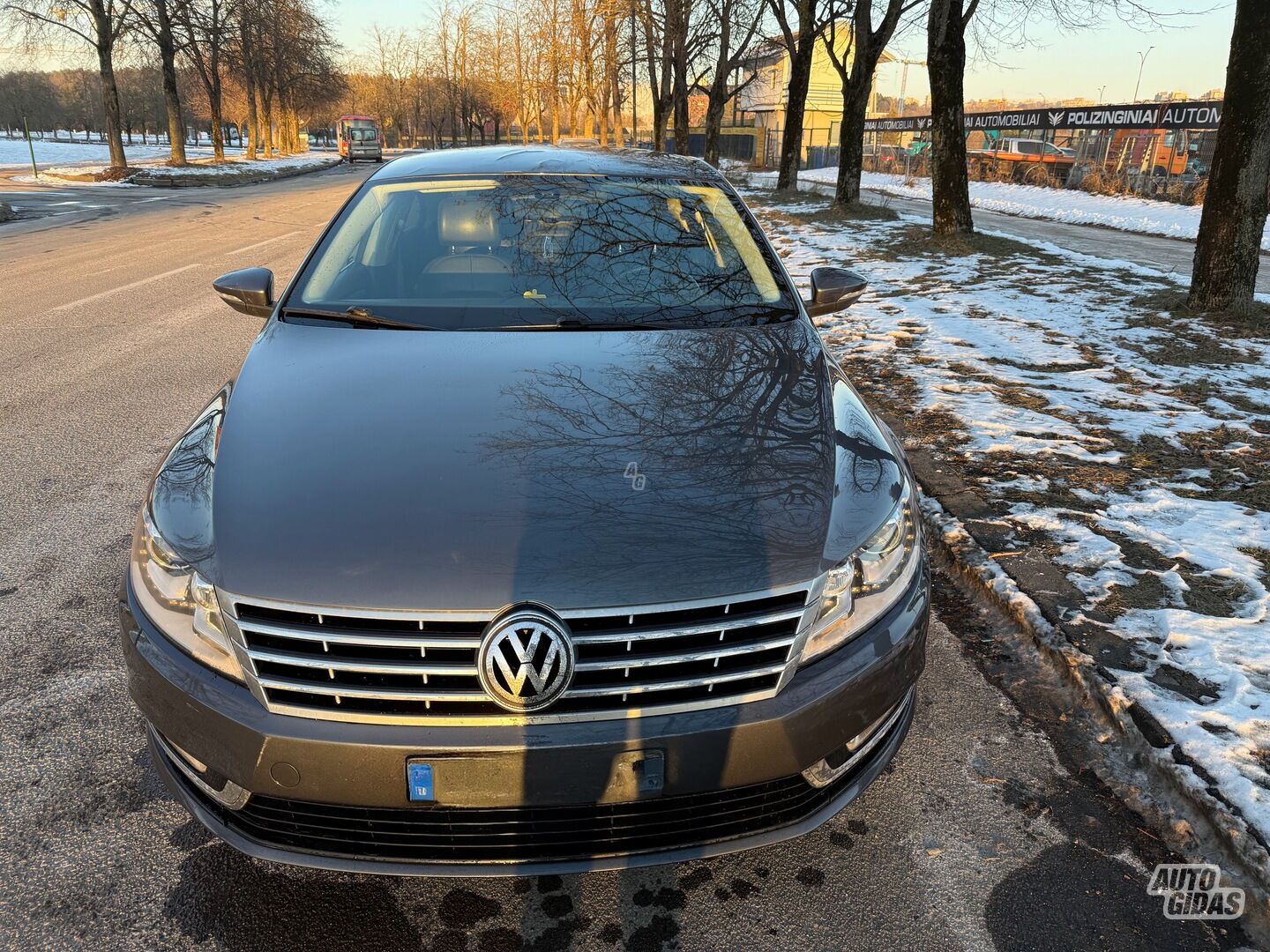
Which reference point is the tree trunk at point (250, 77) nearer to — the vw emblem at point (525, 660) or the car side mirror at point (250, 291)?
the car side mirror at point (250, 291)

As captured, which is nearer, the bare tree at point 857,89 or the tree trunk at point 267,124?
the bare tree at point 857,89

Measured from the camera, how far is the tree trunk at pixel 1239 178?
6.82m

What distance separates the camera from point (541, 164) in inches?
149

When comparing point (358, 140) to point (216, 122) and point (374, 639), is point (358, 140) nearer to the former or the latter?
point (216, 122)

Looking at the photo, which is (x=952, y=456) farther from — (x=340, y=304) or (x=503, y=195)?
(x=340, y=304)

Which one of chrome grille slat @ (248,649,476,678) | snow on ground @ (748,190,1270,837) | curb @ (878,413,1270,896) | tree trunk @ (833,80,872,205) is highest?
tree trunk @ (833,80,872,205)

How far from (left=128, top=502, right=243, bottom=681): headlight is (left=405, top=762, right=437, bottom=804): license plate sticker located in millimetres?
415

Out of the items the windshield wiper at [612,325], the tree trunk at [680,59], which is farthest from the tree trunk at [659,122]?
the windshield wiper at [612,325]

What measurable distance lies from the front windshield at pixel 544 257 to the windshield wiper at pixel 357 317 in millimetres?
29

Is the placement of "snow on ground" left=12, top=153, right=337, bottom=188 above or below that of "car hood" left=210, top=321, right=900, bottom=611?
above

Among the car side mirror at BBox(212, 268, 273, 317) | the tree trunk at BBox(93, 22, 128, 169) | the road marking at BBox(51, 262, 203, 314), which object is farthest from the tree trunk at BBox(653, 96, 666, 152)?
the car side mirror at BBox(212, 268, 273, 317)

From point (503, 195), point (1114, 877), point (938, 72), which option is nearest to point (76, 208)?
point (938, 72)

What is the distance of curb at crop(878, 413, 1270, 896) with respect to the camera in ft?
7.14

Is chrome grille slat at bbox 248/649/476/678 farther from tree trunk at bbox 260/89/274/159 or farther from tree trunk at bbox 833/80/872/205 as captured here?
tree trunk at bbox 260/89/274/159
